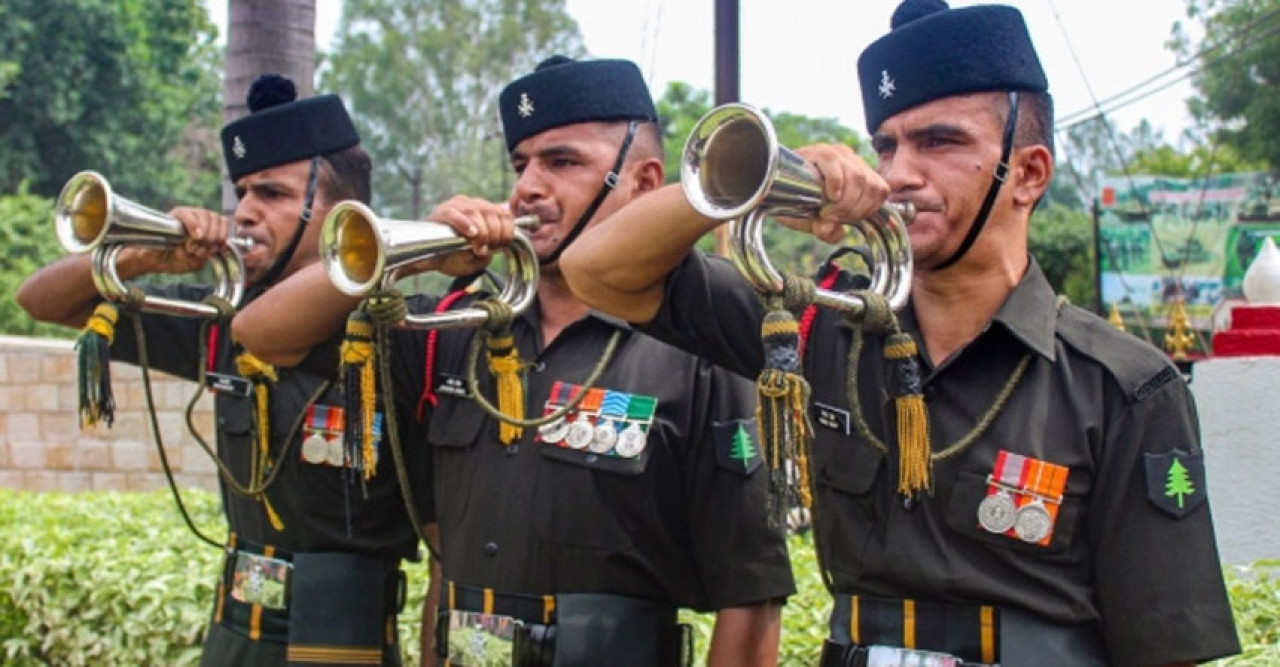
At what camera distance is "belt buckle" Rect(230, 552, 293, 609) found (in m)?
4.05

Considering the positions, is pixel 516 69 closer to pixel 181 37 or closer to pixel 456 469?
pixel 181 37

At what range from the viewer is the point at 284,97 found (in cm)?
462

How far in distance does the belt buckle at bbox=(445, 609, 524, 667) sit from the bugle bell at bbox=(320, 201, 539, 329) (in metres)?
0.61

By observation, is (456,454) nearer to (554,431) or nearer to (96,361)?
(554,431)

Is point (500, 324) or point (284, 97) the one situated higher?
point (284, 97)

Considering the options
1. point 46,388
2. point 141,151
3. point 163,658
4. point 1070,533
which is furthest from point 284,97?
point 141,151

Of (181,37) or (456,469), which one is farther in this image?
(181,37)

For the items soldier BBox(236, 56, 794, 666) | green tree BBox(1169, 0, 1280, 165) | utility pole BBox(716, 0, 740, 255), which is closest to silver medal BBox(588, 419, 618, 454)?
soldier BBox(236, 56, 794, 666)

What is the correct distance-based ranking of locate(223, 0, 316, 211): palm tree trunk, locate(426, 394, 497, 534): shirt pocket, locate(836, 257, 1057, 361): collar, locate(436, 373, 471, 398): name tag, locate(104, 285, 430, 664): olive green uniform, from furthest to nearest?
locate(223, 0, 316, 211): palm tree trunk
locate(104, 285, 430, 664): olive green uniform
locate(436, 373, 471, 398): name tag
locate(426, 394, 497, 534): shirt pocket
locate(836, 257, 1057, 361): collar

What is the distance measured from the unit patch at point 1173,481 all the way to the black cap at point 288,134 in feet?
8.56

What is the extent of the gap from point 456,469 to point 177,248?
1149mm

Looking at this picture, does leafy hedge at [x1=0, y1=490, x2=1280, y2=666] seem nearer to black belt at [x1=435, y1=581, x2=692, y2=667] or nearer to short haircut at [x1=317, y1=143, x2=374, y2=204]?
black belt at [x1=435, y1=581, x2=692, y2=667]

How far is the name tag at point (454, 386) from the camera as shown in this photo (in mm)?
3563

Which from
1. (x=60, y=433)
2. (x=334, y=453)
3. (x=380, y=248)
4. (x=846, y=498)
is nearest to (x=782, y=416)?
(x=846, y=498)
